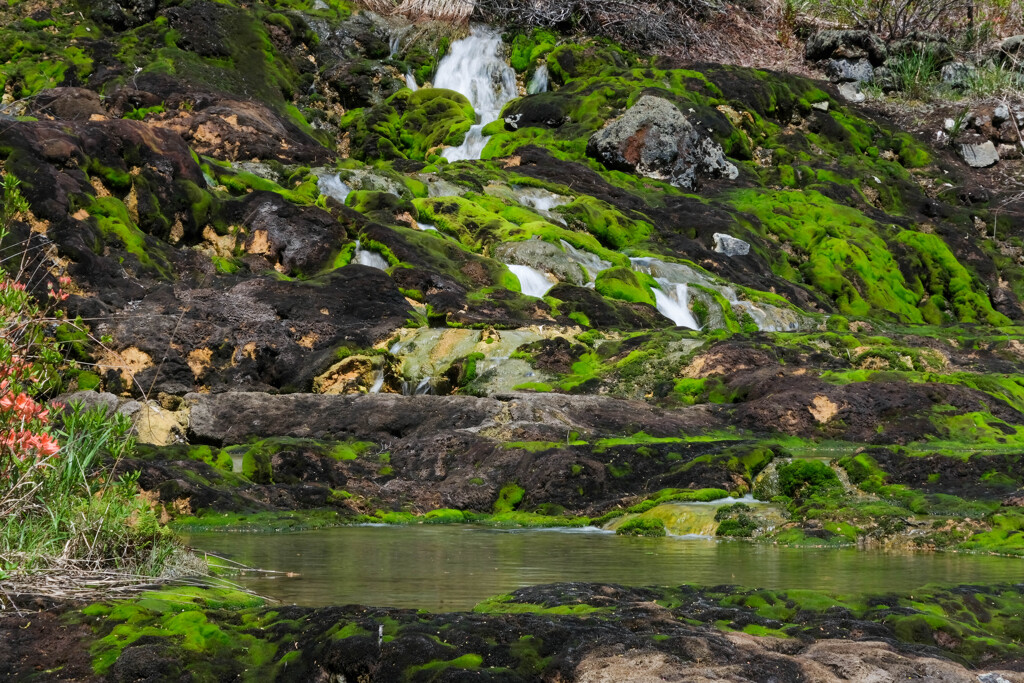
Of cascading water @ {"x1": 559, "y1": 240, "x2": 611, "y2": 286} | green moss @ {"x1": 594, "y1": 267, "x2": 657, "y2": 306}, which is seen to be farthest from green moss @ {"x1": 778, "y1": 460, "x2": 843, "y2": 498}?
cascading water @ {"x1": 559, "y1": 240, "x2": 611, "y2": 286}

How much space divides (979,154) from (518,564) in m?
36.4

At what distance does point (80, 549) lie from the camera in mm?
6012

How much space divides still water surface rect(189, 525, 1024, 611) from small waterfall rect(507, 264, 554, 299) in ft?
40.1

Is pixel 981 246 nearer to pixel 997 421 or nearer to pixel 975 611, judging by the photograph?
pixel 997 421

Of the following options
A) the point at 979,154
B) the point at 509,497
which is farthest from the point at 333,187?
the point at 979,154

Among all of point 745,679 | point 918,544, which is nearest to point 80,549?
point 745,679

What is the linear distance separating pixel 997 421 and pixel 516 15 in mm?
30445

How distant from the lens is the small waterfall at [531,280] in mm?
22688

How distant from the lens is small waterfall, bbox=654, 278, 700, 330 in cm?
2347

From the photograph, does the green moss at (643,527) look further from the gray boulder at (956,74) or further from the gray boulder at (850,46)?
the gray boulder at (956,74)

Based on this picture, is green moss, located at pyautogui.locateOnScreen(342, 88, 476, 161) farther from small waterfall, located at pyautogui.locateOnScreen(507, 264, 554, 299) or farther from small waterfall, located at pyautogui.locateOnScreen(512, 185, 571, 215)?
small waterfall, located at pyautogui.locateOnScreen(507, 264, 554, 299)

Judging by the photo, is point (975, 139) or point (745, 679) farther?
point (975, 139)

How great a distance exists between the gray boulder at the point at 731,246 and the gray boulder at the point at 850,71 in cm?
1856

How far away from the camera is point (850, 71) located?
42.9 metres
